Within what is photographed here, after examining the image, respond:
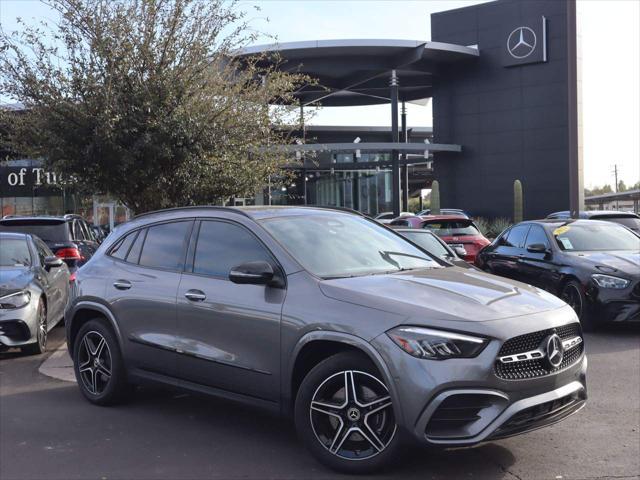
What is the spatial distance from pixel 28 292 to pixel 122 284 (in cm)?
296

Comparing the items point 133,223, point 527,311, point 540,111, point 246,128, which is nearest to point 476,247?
point 246,128

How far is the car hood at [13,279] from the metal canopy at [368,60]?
26.1 m

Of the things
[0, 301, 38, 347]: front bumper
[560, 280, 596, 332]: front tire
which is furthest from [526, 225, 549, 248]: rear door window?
[0, 301, 38, 347]: front bumper

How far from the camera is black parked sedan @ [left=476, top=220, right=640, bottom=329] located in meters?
9.11

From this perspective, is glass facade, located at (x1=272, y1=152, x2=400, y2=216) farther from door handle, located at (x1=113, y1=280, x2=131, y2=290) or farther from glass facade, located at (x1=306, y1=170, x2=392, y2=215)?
door handle, located at (x1=113, y1=280, x2=131, y2=290)

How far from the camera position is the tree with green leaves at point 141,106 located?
30.1 feet

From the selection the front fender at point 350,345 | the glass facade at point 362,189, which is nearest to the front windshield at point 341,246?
the front fender at point 350,345

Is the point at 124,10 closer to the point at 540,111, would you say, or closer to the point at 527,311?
the point at 527,311

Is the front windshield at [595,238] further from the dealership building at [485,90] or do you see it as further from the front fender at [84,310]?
the dealership building at [485,90]

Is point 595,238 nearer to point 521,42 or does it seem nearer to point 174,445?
point 174,445

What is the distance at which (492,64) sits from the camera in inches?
1511

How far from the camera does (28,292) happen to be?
8.24 m

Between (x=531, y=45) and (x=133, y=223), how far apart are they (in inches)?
1373

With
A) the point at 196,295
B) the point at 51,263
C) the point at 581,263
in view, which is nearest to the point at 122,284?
the point at 196,295
